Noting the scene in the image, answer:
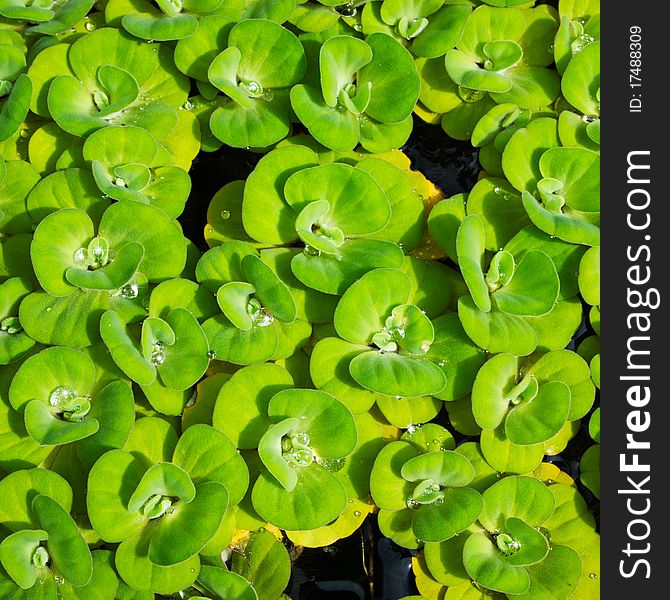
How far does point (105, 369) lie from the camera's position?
1.63 metres

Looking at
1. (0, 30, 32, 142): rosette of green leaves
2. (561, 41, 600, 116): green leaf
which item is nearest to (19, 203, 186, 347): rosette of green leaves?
(0, 30, 32, 142): rosette of green leaves

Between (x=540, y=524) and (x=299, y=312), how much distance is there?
0.80 meters

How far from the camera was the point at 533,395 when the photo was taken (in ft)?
5.27

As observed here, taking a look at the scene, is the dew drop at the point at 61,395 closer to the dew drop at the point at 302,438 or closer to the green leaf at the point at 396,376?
the dew drop at the point at 302,438

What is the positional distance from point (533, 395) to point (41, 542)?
1.19 m

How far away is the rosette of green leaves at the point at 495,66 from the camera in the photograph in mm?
1897

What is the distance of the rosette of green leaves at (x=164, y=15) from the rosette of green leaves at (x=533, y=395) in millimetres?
1184

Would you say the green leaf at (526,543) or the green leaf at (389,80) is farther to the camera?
the green leaf at (389,80)

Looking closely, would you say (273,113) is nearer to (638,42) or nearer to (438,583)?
(638,42)

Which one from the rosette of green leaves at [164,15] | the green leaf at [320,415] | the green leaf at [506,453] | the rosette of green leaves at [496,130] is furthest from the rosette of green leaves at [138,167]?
the green leaf at [506,453]

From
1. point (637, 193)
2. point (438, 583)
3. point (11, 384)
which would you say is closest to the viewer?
point (11, 384)

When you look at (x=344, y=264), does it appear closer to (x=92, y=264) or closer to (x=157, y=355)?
(x=157, y=355)

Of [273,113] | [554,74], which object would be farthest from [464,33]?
[273,113]

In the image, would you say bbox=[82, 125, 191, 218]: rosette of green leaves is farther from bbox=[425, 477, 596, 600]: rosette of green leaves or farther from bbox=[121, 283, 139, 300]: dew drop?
bbox=[425, 477, 596, 600]: rosette of green leaves
